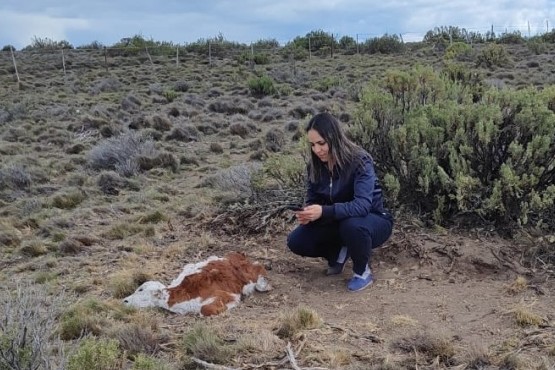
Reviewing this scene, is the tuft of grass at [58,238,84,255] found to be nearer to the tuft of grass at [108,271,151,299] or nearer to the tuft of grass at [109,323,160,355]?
the tuft of grass at [108,271,151,299]

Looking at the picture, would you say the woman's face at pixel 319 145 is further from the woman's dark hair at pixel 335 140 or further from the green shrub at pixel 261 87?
the green shrub at pixel 261 87

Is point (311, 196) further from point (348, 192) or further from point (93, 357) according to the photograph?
point (93, 357)

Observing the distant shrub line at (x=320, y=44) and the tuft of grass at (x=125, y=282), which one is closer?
the tuft of grass at (x=125, y=282)

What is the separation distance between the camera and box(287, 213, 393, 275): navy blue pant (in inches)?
177

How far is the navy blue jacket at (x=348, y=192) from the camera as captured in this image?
447 centimetres

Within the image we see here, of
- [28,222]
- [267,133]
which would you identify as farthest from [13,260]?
[267,133]

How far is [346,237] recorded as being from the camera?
14.8 ft

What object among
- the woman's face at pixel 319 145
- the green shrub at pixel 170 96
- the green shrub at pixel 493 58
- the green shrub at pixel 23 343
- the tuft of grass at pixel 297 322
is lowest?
the tuft of grass at pixel 297 322

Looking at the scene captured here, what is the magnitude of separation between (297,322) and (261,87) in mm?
18415

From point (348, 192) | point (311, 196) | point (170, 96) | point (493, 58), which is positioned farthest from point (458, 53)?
point (348, 192)

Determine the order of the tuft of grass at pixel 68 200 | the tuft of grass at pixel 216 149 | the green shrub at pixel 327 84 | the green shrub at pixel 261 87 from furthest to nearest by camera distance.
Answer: the green shrub at pixel 327 84 < the green shrub at pixel 261 87 < the tuft of grass at pixel 216 149 < the tuft of grass at pixel 68 200

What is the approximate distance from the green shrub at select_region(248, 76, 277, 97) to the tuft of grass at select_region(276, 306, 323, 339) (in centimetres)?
1806

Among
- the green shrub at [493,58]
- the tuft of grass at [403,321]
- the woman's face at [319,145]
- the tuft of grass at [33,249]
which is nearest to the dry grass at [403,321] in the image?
the tuft of grass at [403,321]

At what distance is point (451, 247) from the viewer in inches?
195
